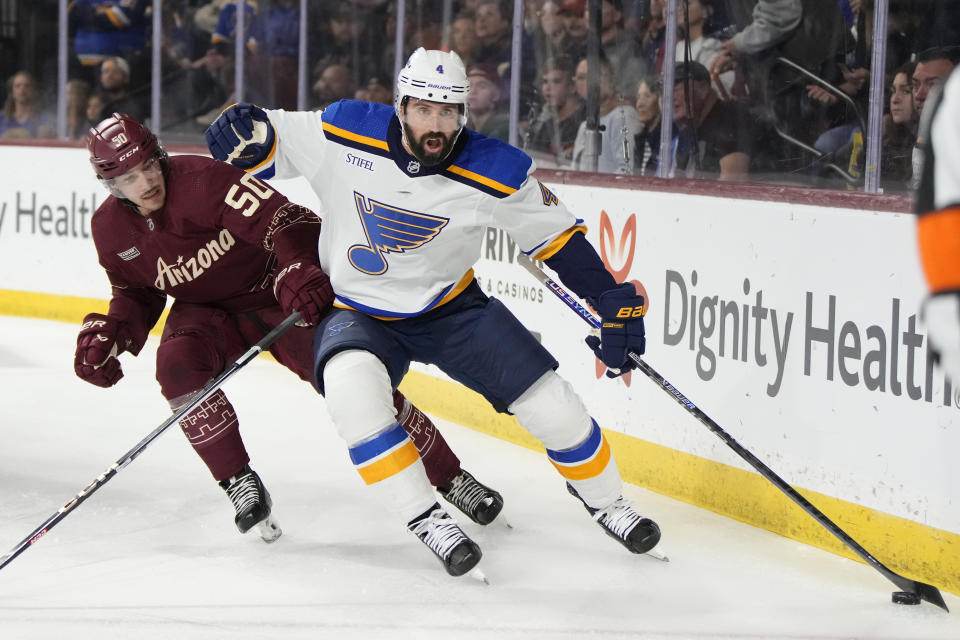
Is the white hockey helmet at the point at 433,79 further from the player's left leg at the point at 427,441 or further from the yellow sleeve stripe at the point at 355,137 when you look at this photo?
the player's left leg at the point at 427,441

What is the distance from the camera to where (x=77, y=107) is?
23.0 feet

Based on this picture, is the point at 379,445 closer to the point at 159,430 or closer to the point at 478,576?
the point at 478,576

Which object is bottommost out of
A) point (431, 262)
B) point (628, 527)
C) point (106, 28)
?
point (628, 527)

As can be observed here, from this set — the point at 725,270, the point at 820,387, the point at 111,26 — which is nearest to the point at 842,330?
the point at 820,387

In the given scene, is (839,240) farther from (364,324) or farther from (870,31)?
(364,324)

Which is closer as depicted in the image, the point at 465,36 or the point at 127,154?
the point at 127,154

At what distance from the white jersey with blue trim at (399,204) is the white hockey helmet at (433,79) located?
0.14 metres

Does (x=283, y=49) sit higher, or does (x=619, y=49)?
(x=283, y=49)

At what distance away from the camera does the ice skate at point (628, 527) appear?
290 cm

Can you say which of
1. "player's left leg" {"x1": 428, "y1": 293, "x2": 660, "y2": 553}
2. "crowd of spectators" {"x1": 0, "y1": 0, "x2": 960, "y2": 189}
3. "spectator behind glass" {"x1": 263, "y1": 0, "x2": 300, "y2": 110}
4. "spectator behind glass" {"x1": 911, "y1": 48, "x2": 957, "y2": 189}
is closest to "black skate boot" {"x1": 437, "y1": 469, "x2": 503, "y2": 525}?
"player's left leg" {"x1": 428, "y1": 293, "x2": 660, "y2": 553}

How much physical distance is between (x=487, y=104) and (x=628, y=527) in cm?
254

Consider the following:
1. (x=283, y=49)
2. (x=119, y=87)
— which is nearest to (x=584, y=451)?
(x=283, y=49)

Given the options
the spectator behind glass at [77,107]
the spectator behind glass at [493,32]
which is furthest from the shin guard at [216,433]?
the spectator behind glass at [77,107]

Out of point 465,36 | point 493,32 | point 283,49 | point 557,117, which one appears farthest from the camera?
point 283,49
